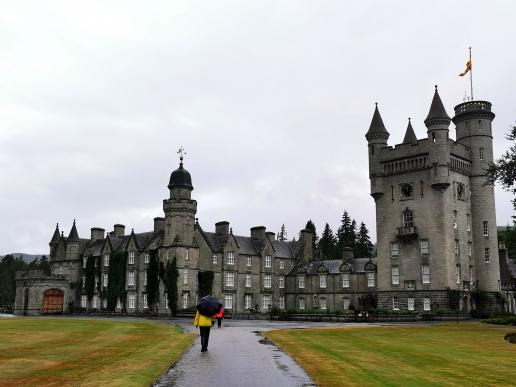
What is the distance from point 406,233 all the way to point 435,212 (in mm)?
4481

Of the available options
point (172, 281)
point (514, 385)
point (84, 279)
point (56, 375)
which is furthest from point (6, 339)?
point (84, 279)

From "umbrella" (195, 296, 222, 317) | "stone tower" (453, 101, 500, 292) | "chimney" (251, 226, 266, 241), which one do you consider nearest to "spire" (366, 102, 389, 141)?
"stone tower" (453, 101, 500, 292)

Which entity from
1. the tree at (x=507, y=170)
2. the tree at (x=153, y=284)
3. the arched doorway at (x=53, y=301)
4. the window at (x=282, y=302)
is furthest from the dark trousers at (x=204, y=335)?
the arched doorway at (x=53, y=301)

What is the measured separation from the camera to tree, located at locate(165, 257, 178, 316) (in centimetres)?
7409

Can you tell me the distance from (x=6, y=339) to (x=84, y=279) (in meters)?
67.7

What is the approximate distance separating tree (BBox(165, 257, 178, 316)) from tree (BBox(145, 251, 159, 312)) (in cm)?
276

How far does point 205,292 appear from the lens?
77875 mm

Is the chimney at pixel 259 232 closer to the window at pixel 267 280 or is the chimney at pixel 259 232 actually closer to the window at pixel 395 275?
the window at pixel 267 280

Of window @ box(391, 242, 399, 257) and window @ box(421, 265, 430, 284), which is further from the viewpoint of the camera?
window @ box(391, 242, 399, 257)

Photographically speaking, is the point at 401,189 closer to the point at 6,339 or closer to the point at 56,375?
the point at 6,339

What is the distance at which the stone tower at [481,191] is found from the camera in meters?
73.6

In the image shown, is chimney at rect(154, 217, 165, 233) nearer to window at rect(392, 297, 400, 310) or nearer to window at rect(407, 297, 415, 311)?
window at rect(392, 297, 400, 310)

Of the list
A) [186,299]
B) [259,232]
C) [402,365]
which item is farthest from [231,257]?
[402,365]

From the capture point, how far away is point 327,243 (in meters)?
134
